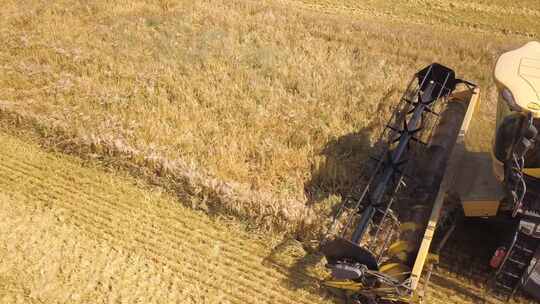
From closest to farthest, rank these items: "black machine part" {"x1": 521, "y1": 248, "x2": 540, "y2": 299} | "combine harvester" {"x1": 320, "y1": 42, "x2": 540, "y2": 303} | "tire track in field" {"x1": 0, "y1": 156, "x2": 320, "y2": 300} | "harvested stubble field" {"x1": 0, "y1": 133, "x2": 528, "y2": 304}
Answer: "combine harvester" {"x1": 320, "y1": 42, "x2": 540, "y2": 303}, "black machine part" {"x1": 521, "y1": 248, "x2": 540, "y2": 299}, "harvested stubble field" {"x1": 0, "y1": 133, "x2": 528, "y2": 304}, "tire track in field" {"x1": 0, "y1": 156, "x2": 320, "y2": 300}

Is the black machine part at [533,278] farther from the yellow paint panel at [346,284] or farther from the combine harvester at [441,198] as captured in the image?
the yellow paint panel at [346,284]

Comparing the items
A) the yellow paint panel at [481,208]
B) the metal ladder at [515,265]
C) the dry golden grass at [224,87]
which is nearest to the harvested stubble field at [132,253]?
the metal ladder at [515,265]

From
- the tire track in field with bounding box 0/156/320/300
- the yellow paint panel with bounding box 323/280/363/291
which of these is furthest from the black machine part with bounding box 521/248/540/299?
the tire track in field with bounding box 0/156/320/300

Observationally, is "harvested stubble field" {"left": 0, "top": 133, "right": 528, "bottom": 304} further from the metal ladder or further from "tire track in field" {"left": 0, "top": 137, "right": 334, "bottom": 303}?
the metal ladder

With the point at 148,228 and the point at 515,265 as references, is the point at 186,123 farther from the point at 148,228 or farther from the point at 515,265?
the point at 515,265

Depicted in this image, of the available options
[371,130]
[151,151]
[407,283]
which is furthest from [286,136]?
[407,283]

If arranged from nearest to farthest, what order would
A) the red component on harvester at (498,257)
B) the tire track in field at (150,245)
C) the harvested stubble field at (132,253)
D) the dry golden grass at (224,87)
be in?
the red component on harvester at (498,257) → the harvested stubble field at (132,253) → the tire track in field at (150,245) → the dry golden grass at (224,87)
